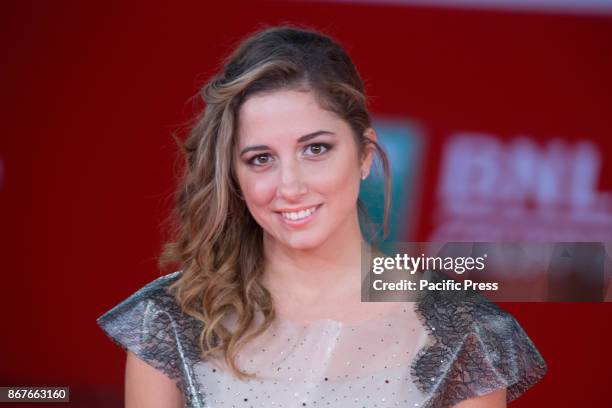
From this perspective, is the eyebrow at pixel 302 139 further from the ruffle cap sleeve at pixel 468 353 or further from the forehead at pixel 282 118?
the ruffle cap sleeve at pixel 468 353

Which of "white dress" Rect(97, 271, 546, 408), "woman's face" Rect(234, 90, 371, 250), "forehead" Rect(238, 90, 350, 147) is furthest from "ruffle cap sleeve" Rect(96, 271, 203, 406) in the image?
"forehead" Rect(238, 90, 350, 147)

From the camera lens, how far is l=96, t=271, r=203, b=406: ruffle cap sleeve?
2246 mm

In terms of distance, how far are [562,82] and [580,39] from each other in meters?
0.18

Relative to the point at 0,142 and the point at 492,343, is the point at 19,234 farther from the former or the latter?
the point at 492,343

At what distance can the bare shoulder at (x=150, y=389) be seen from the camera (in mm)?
2234

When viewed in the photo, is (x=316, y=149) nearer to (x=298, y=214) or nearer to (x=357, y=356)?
(x=298, y=214)

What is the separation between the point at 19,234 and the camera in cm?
378

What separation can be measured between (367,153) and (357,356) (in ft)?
1.55

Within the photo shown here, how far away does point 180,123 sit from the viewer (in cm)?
378

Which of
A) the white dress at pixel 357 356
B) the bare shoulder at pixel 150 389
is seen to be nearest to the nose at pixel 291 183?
the white dress at pixel 357 356

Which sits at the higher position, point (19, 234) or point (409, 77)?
point (409, 77)

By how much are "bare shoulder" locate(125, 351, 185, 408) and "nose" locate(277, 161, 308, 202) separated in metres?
0.53

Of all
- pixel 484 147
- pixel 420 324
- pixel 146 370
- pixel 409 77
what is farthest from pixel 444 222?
pixel 146 370

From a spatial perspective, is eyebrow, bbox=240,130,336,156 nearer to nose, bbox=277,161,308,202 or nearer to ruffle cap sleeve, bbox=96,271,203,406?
nose, bbox=277,161,308,202
